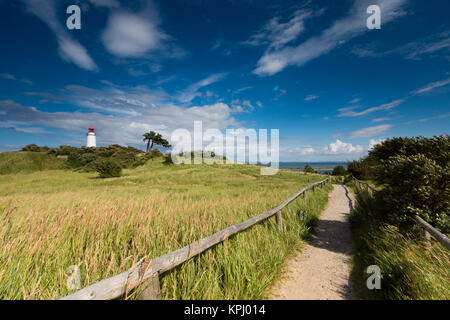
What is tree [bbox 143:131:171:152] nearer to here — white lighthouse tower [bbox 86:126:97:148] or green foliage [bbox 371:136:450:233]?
white lighthouse tower [bbox 86:126:97:148]

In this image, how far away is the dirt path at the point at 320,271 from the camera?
316 centimetres

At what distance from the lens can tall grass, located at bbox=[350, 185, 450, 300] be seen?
97.4 inches

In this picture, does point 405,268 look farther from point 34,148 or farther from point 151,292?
point 34,148

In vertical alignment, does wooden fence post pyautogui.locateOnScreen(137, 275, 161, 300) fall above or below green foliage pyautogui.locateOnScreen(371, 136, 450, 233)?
below

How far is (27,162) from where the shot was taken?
3759 centimetres

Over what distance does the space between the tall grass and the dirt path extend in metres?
0.29

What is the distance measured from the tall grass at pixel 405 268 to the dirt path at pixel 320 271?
290mm

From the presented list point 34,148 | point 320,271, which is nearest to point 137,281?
point 320,271

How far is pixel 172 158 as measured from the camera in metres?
39.5

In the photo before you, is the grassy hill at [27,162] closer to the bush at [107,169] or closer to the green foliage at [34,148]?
the green foliage at [34,148]

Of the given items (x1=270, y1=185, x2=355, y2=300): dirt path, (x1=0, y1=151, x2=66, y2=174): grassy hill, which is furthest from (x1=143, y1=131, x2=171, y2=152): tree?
(x1=270, y1=185, x2=355, y2=300): dirt path

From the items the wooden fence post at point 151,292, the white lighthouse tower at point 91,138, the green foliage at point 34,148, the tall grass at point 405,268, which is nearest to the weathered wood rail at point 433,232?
the tall grass at point 405,268
